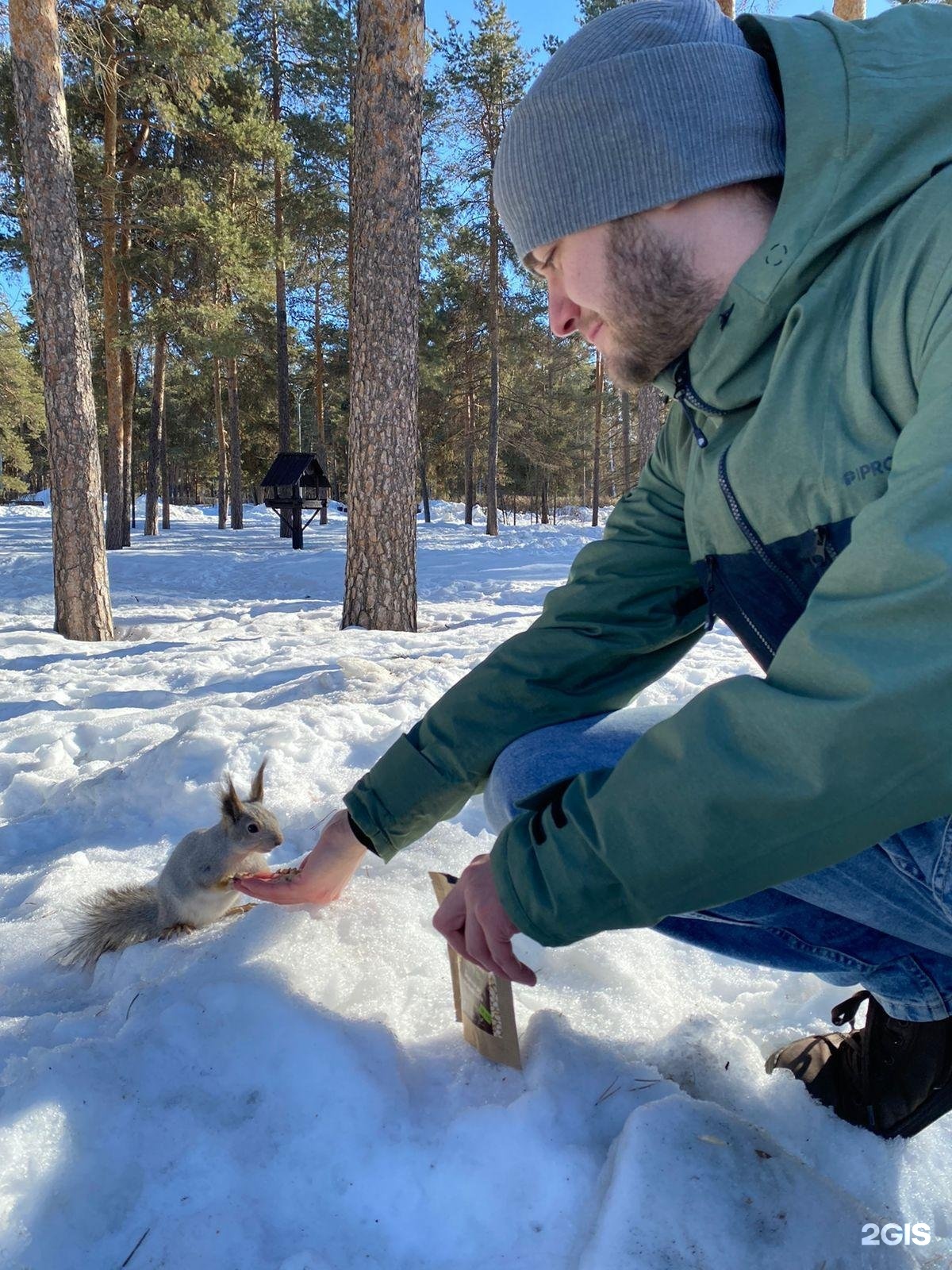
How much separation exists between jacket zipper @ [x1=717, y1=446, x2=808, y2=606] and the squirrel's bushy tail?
174 centimetres

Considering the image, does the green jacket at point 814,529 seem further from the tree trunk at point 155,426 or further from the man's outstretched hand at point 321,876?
the tree trunk at point 155,426

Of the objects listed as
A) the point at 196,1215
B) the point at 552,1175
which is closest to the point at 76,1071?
the point at 196,1215

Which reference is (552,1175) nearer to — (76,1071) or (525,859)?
(525,859)

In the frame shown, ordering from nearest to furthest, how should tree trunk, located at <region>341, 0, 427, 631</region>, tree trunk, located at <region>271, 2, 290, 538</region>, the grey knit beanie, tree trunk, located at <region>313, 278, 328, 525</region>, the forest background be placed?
the grey knit beanie
tree trunk, located at <region>341, 0, 427, 631</region>
the forest background
tree trunk, located at <region>271, 2, 290, 538</region>
tree trunk, located at <region>313, 278, 328, 525</region>

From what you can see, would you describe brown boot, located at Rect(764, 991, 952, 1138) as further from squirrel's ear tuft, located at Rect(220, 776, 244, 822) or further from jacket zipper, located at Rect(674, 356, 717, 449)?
squirrel's ear tuft, located at Rect(220, 776, 244, 822)

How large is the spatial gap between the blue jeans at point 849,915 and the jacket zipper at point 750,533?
362 mm

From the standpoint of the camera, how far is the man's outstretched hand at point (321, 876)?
1798mm

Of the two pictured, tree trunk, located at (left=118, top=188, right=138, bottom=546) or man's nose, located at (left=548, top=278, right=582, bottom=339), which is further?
tree trunk, located at (left=118, top=188, right=138, bottom=546)

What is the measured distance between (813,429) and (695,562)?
424 millimetres

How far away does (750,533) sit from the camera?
132 cm

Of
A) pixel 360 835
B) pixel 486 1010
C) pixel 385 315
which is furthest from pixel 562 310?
pixel 385 315

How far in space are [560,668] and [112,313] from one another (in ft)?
48.8

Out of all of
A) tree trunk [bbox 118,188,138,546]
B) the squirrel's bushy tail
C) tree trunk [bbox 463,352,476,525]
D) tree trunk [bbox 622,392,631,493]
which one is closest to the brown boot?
the squirrel's bushy tail

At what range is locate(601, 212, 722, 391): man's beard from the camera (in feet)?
4.02
